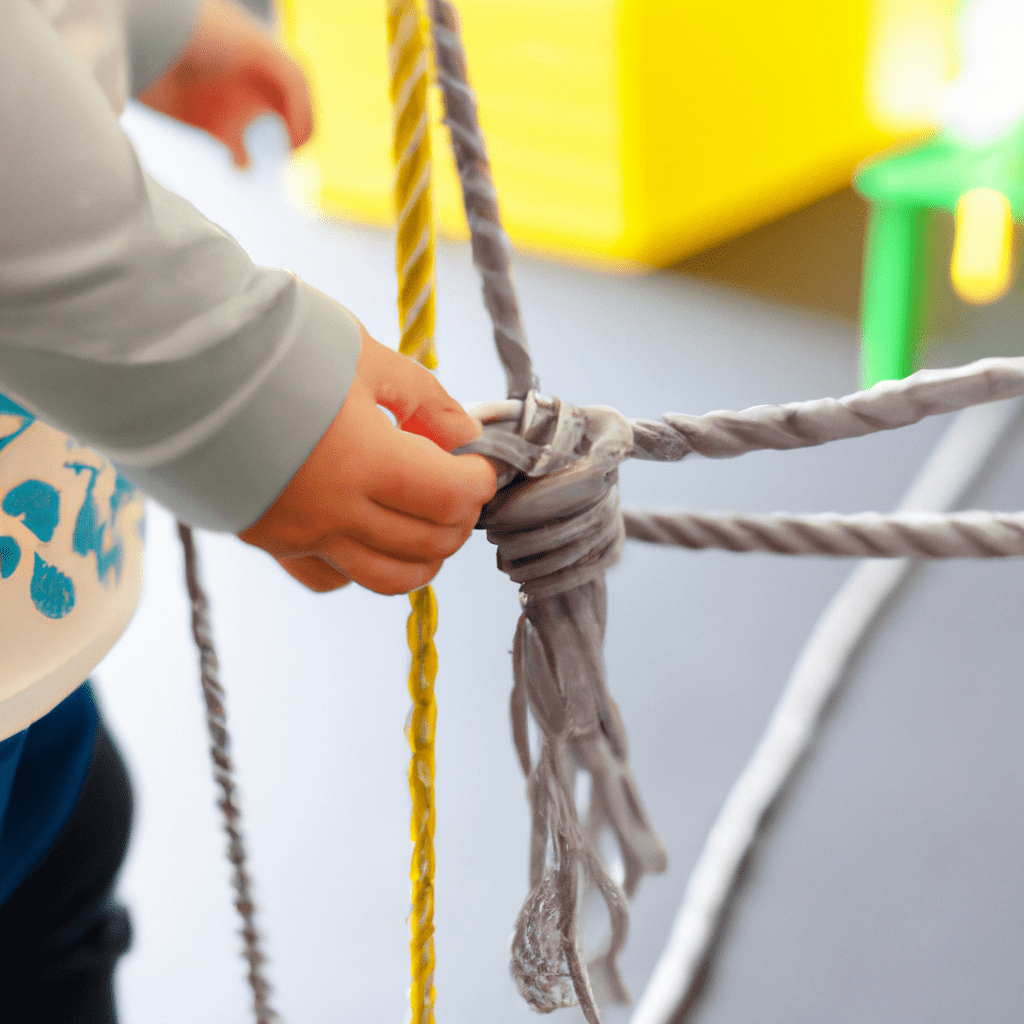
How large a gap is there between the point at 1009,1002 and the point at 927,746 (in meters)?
0.17

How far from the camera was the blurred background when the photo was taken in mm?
566

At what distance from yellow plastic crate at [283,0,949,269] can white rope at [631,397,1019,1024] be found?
0.58 meters

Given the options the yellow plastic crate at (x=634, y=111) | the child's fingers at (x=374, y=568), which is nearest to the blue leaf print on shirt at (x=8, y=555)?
the child's fingers at (x=374, y=568)

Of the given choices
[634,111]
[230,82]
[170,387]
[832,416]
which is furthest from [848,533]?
[634,111]

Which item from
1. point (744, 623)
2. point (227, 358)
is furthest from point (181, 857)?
point (227, 358)

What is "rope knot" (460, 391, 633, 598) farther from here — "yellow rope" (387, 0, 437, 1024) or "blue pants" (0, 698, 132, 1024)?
"blue pants" (0, 698, 132, 1024)

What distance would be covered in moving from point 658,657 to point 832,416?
513 mm

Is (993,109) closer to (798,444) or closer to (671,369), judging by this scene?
(671,369)

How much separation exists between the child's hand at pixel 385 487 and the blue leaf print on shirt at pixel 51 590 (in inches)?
3.6

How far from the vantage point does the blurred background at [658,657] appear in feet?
1.86

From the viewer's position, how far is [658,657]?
750 millimetres

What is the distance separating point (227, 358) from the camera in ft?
0.70

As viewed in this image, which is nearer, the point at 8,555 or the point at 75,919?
the point at 8,555

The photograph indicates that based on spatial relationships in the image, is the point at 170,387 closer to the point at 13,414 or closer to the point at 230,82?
the point at 13,414
